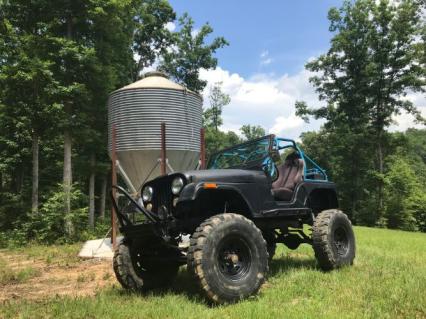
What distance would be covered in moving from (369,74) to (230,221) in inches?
1274

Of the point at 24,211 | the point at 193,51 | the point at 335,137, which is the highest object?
the point at 193,51

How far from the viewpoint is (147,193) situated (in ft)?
19.5

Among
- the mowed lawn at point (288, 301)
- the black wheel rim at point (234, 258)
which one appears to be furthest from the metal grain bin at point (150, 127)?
the black wheel rim at point (234, 258)

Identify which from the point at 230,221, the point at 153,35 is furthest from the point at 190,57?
the point at 230,221

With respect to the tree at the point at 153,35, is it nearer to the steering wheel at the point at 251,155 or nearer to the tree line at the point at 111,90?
the tree line at the point at 111,90

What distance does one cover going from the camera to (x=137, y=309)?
16.2ft

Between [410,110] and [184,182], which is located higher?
[410,110]

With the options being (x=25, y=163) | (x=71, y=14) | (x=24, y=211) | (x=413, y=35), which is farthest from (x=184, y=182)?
(x=413, y=35)

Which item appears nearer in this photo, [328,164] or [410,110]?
[410,110]

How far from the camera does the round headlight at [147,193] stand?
5.94 metres

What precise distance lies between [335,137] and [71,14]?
23.9 m

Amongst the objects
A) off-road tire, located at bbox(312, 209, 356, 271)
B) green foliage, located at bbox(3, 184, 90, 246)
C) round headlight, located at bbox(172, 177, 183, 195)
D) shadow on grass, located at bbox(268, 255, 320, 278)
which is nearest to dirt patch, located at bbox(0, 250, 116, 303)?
round headlight, located at bbox(172, 177, 183, 195)

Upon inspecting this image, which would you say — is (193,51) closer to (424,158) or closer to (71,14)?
(71,14)

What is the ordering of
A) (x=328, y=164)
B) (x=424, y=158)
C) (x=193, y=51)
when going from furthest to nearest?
(x=424, y=158)
(x=328, y=164)
(x=193, y=51)
